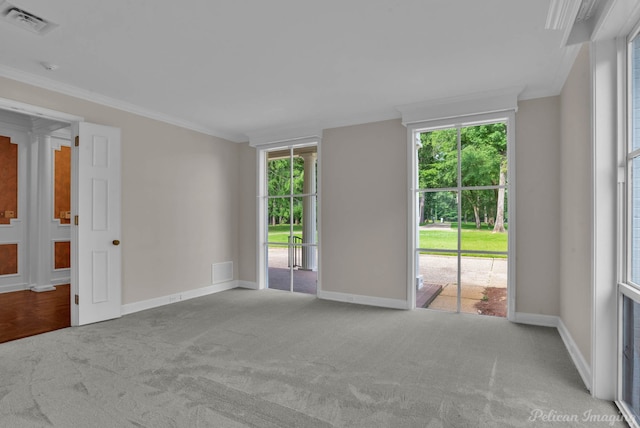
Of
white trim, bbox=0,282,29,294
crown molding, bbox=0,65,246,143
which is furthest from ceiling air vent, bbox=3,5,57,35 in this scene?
white trim, bbox=0,282,29,294

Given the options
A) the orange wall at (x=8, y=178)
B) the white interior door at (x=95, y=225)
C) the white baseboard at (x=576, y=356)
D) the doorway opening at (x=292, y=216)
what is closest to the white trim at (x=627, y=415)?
the white baseboard at (x=576, y=356)

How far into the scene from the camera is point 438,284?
4695 mm

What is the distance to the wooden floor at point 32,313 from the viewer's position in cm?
371

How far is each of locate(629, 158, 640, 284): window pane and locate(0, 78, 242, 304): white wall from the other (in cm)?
501

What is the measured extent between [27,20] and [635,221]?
444cm

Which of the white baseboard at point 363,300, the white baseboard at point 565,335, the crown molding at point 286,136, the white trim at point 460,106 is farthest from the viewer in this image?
the crown molding at point 286,136

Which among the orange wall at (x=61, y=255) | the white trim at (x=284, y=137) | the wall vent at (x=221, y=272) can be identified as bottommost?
the wall vent at (x=221, y=272)

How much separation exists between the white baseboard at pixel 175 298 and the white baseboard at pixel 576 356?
15.6 feet

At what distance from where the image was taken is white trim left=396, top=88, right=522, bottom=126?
3.93 metres

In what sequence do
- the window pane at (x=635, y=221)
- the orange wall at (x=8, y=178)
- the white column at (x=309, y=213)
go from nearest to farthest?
the window pane at (x=635, y=221) < the orange wall at (x=8, y=178) < the white column at (x=309, y=213)

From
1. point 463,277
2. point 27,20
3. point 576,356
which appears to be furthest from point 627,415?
point 27,20

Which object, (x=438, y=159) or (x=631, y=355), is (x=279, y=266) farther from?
(x=631, y=355)

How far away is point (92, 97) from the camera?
403cm

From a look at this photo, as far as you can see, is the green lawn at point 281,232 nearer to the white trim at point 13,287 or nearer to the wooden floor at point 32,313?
the wooden floor at point 32,313
